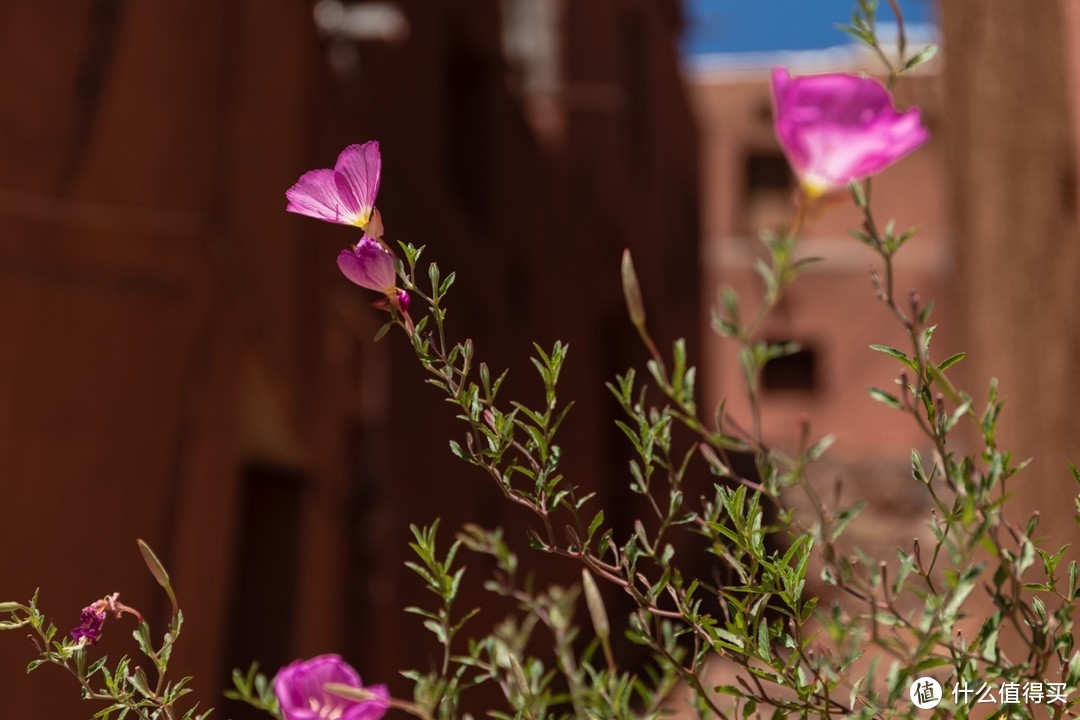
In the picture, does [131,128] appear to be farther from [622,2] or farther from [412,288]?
[622,2]

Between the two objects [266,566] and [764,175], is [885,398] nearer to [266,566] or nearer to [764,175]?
[266,566]

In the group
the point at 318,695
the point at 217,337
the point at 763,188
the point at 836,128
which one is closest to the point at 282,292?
the point at 217,337

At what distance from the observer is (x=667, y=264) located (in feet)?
40.5

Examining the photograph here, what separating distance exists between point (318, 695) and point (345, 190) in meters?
0.38

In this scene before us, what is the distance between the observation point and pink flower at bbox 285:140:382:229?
32.9 inches

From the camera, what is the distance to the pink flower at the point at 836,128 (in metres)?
0.71

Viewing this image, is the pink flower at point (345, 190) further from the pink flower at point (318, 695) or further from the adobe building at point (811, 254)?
the adobe building at point (811, 254)

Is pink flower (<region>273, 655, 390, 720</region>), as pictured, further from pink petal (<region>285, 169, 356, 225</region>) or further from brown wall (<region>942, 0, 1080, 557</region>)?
brown wall (<region>942, 0, 1080, 557</region>)

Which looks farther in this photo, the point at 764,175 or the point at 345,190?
the point at 764,175

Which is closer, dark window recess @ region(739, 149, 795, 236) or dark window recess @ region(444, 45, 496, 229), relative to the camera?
dark window recess @ region(444, 45, 496, 229)

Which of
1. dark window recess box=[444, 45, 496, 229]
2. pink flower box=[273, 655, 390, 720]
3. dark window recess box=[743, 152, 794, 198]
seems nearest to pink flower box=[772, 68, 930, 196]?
pink flower box=[273, 655, 390, 720]

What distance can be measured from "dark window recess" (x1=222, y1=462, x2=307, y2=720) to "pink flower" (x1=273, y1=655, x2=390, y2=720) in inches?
137

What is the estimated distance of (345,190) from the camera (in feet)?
2.77

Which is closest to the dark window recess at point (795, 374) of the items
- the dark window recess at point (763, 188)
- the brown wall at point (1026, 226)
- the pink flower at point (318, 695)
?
the dark window recess at point (763, 188)
